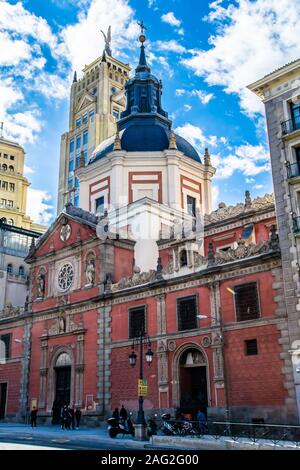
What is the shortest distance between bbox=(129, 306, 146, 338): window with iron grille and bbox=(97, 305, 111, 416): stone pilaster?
2.04 m

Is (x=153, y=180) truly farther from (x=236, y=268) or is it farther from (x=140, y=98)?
(x=236, y=268)

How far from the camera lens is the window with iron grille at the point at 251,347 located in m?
25.9

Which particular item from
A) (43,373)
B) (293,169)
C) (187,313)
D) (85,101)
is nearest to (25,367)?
(43,373)

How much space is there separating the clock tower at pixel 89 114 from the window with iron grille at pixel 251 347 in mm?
60375

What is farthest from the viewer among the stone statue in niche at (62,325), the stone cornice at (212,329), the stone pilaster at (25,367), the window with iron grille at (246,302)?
the stone pilaster at (25,367)

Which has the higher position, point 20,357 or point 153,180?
point 153,180

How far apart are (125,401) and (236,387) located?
8.14m

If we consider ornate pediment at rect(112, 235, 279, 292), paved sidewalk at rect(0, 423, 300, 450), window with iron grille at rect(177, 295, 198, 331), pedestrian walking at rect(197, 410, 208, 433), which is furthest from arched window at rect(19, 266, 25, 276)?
pedestrian walking at rect(197, 410, 208, 433)

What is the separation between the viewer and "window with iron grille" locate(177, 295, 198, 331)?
29.2 m

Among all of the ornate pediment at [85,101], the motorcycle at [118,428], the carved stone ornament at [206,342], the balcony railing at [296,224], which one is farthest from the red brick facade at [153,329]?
the ornate pediment at [85,101]

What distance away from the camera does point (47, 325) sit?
127 ft

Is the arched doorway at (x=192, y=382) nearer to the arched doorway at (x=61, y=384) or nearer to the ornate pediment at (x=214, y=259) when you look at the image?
the ornate pediment at (x=214, y=259)

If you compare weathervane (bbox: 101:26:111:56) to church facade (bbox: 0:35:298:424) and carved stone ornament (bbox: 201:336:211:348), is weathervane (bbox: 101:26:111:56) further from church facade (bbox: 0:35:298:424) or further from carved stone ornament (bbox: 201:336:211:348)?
carved stone ornament (bbox: 201:336:211:348)

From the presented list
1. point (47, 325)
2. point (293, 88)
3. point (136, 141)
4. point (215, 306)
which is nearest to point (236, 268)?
point (215, 306)
